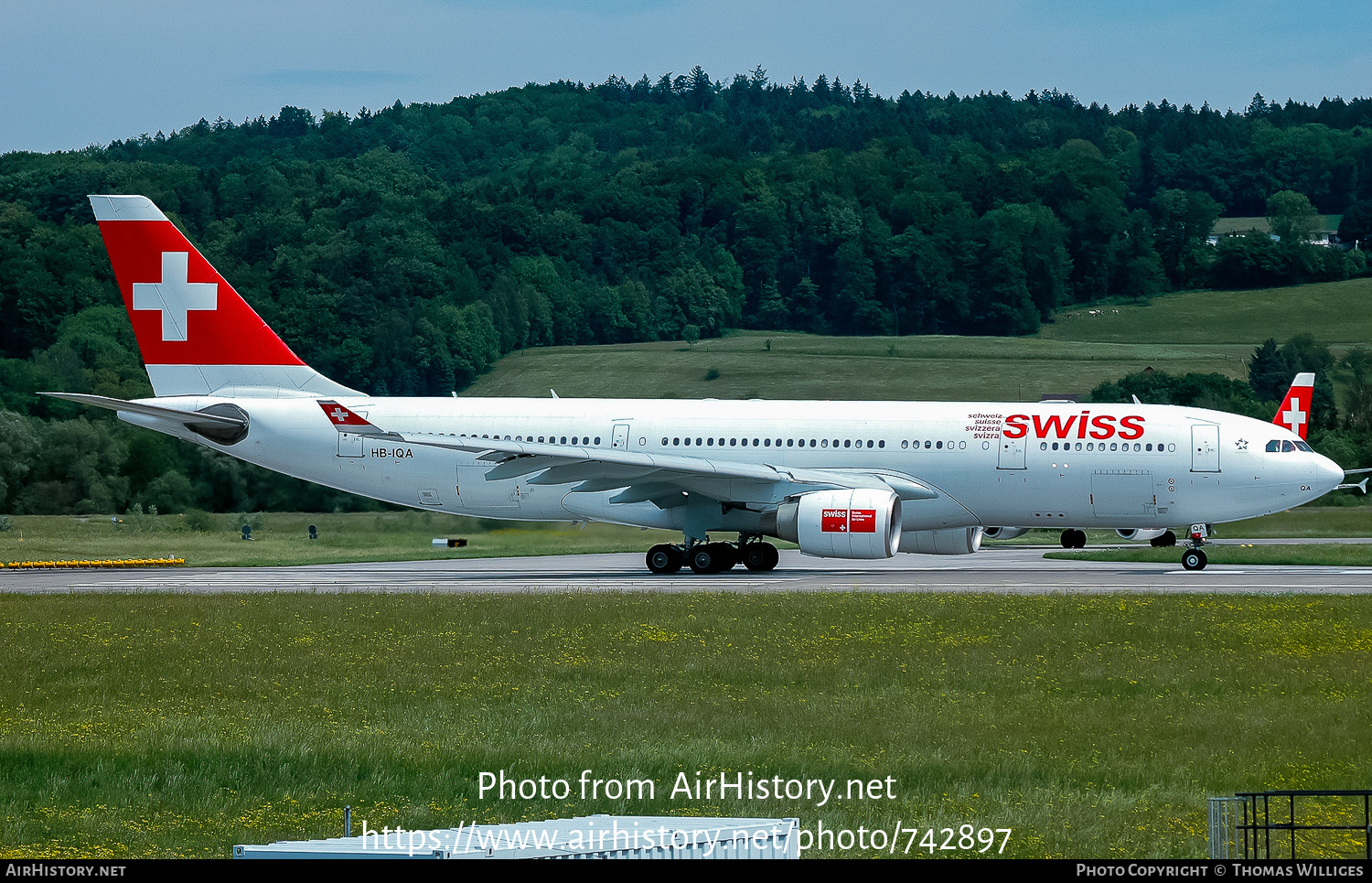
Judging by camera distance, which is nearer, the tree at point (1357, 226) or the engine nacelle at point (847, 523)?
the engine nacelle at point (847, 523)

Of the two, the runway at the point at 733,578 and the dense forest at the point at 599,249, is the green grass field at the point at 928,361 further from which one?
the runway at the point at 733,578

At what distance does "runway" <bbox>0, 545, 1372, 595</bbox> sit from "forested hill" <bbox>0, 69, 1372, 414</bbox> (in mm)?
36350

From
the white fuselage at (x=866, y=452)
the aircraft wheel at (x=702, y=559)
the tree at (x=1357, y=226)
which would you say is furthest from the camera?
the tree at (x=1357, y=226)

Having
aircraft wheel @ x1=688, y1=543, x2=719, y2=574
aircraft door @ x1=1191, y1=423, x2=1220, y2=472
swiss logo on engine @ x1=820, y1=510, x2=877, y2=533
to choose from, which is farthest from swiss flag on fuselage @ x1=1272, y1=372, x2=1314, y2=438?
swiss logo on engine @ x1=820, y1=510, x2=877, y2=533

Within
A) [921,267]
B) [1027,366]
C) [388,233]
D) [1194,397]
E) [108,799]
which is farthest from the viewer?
[921,267]

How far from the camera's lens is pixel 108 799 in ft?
35.6

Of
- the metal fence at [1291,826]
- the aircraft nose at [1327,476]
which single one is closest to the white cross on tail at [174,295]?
the aircraft nose at [1327,476]

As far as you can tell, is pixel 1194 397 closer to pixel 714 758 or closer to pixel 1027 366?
pixel 1027 366

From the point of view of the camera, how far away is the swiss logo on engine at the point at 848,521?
2788 cm

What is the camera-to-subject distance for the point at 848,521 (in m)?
27.9

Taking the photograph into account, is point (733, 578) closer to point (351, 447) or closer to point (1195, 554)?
point (351, 447)

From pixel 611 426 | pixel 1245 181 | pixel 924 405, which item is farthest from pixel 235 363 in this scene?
pixel 1245 181

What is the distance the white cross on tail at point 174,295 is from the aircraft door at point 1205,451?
66.2 ft

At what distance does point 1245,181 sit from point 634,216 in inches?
3132
